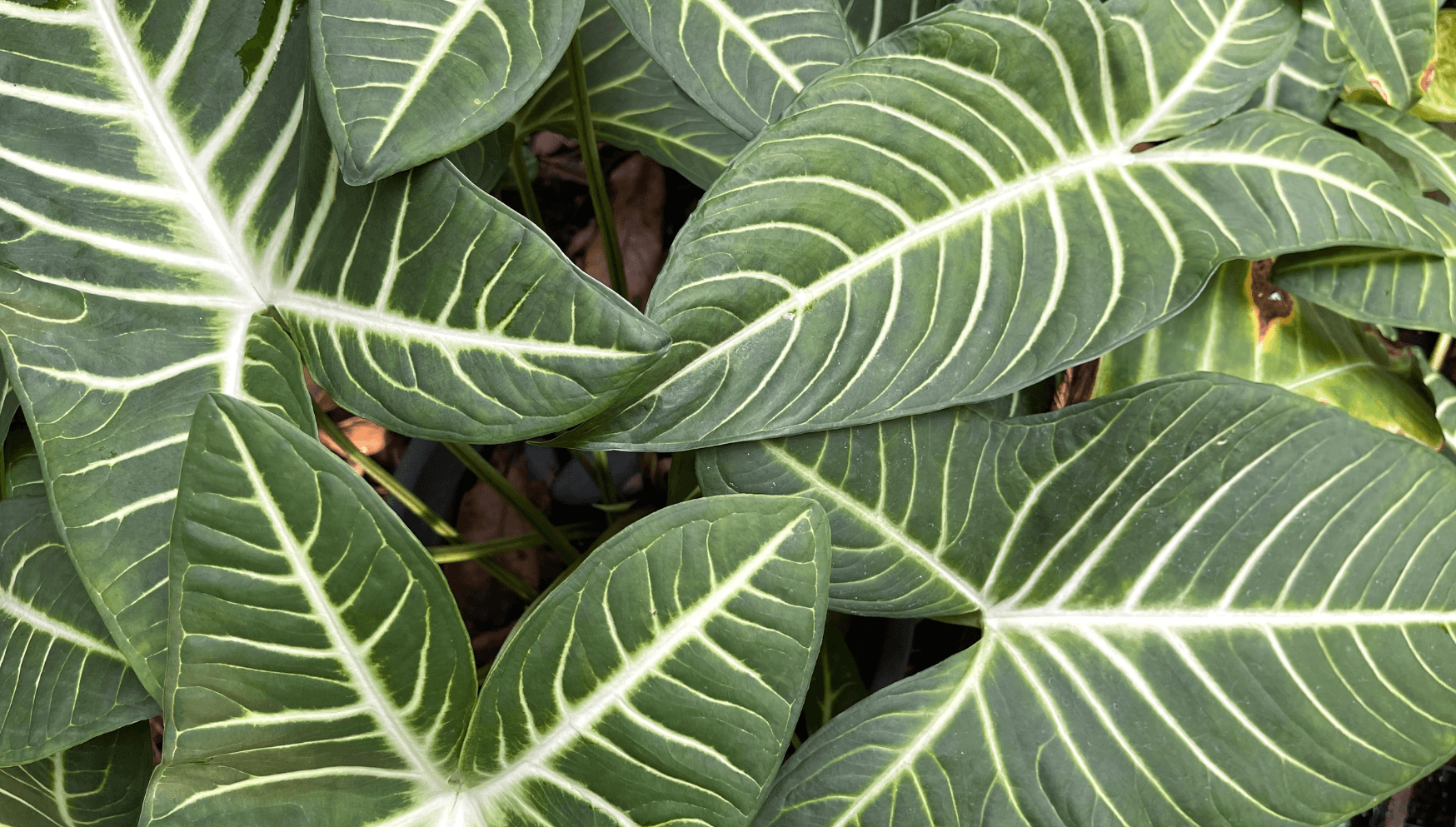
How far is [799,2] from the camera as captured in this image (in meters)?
0.75

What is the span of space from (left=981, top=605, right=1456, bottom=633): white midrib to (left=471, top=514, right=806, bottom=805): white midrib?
28 centimetres

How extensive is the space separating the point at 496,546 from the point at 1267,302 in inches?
36.7

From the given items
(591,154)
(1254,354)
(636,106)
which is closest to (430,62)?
(591,154)

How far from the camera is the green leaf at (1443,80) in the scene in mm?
980

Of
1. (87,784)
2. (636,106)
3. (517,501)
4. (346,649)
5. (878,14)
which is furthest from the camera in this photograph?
(517,501)

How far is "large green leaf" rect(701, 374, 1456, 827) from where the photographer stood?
26.1 inches

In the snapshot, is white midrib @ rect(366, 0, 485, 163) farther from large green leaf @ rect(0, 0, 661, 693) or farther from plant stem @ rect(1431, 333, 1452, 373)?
plant stem @ rect(1431, 333, 1452, 373)

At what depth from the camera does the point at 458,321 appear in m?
0.62

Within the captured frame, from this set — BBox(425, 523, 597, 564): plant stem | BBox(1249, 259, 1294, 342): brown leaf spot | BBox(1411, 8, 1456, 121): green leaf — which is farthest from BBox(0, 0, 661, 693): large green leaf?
BBox(1411, 8, 1456, 121): green leaf

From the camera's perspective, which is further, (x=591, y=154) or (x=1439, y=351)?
(x=1439, y=351)

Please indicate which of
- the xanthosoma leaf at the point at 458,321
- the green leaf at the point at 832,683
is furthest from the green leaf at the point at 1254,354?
the xanthosoma leaf at the point at 458,321

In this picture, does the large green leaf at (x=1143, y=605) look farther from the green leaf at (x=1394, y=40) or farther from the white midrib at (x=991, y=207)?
the green leaf at (x=1394, y=40)

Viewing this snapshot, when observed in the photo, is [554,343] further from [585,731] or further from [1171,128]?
[1171,128]

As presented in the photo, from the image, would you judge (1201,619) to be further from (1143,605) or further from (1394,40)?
(1394,40)
